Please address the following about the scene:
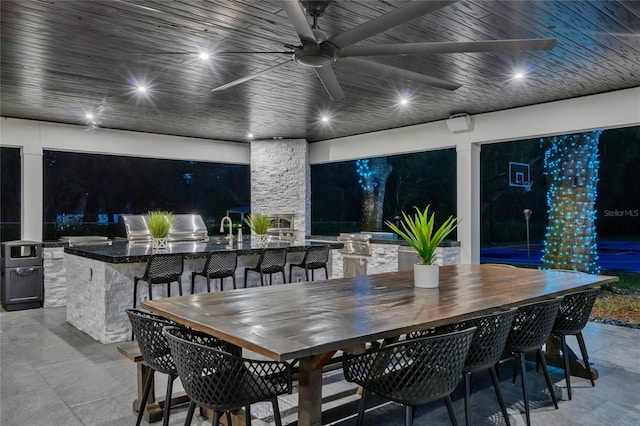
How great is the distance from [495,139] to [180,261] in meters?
4.38

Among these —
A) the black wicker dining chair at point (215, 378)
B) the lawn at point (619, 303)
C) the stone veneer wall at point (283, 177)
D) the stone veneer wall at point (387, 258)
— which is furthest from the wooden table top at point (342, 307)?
the stone veneer wall at point (283, 177)

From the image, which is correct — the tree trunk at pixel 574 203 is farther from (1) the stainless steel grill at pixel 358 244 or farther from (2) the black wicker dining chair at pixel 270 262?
(2) the black wicker dining chair at pixel 270 262

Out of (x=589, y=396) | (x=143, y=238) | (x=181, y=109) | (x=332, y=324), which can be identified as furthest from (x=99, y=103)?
(x=589, y=396)

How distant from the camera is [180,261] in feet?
15.3

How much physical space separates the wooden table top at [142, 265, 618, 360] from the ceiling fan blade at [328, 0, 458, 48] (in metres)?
1.55

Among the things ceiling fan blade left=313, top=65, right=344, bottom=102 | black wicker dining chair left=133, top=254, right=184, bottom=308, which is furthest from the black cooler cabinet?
ceiling fan blade left=313, top=65, right=344, bottom=102

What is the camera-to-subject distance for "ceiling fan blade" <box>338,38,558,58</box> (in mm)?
2672

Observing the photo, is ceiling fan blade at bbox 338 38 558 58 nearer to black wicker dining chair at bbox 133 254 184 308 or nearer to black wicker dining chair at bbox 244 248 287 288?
black wicker dining chair at bbox 133 254 184 308

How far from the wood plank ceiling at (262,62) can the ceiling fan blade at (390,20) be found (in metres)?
0.46

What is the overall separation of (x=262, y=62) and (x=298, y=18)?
1.86m

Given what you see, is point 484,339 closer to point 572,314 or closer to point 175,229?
point 572,314

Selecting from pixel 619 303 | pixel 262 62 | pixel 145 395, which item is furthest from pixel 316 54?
pixel 619 303

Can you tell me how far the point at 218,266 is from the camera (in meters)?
4.92

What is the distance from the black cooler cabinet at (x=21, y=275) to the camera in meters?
6.04
